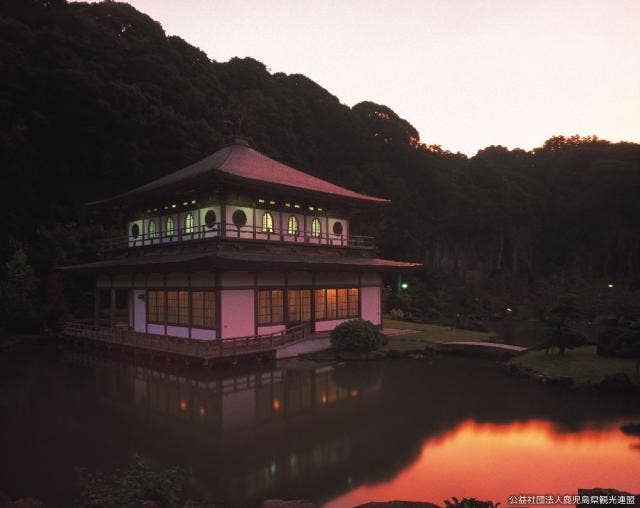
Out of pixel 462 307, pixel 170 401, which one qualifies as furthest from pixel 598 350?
pixel 462 307

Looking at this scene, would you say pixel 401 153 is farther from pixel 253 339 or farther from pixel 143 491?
pixel 143 491

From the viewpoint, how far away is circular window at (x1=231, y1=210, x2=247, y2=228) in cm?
2630

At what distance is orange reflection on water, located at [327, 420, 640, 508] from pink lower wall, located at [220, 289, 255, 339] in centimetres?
1243

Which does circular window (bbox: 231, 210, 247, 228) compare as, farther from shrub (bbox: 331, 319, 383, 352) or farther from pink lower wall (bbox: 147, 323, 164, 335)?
shrub (bbox: 331, 319, 383, 352)

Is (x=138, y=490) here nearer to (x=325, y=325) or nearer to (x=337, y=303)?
(x=325, y=325)

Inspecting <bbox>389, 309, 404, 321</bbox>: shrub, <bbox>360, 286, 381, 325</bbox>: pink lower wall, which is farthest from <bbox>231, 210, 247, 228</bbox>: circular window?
<bbox>389, 309, 404, 321</bbox>: shrub

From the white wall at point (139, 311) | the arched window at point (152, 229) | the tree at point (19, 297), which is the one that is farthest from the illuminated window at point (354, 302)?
the tree at point (19, 297)

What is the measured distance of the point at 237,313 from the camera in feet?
77.4

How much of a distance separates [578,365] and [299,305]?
1353 cm

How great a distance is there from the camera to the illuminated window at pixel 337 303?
2795cm

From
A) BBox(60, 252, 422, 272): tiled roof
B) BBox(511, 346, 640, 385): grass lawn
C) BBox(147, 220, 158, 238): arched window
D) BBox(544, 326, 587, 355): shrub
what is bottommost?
BBox(511, 346, 640, 385): grass lawn

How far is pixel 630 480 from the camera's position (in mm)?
10258

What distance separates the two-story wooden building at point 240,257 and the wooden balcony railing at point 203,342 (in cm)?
95

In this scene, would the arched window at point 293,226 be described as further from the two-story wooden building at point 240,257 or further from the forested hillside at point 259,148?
the forested hillside at point 259,148
